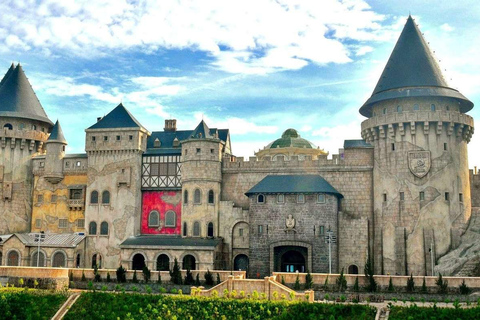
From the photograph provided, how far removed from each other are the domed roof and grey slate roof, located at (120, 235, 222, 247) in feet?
66.2

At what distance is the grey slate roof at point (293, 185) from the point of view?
49906mm

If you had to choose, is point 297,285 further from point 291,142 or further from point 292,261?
point 291,142

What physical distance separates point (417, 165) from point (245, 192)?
51.2 ft

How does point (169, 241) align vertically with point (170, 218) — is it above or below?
below

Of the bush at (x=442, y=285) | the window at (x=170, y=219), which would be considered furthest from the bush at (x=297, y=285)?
the window at (x=170, y=219)

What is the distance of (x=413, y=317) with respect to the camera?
30.2 meters

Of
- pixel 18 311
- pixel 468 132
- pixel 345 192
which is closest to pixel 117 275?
pixel 18 311

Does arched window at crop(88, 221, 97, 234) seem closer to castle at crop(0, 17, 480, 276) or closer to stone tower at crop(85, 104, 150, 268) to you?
stone tower at crop(85, 104, 150, 268)

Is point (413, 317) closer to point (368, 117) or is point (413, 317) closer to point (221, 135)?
point (368, 117)

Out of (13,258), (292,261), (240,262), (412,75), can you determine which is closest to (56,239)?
(13,258)

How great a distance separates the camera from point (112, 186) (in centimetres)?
5531

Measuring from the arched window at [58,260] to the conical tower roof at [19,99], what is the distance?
15016 millimetres

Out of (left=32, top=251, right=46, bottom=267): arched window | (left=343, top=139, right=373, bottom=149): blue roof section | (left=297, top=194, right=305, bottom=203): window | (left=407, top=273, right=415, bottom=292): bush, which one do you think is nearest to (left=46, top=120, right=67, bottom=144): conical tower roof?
(left=32, top=251, right=46, bottom=267): arched window

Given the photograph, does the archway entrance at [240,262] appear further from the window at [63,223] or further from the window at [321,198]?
the window at [63,223]
